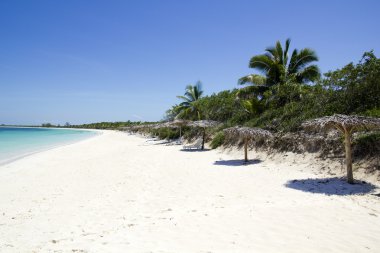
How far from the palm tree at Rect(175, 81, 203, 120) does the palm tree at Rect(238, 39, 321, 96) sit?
6.74 meters

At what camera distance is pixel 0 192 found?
7.14 metres

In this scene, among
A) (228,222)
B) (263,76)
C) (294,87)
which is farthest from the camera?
(263,76)

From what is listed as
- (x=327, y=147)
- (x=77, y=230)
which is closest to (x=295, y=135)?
(x=327, y=147)

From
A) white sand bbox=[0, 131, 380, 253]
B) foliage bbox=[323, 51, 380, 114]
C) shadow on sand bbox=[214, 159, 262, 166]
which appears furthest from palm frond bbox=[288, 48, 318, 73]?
white sand bbox=[0, 131, 380, 253]

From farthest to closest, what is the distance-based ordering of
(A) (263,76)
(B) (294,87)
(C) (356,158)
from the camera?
(A) (263,76), (B) (294,87), (C) (356,158)

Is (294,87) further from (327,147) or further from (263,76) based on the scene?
(327,147)

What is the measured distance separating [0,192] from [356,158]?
988cm

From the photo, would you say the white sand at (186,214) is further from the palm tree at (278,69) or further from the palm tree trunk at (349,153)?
the palm tree at (278,69)

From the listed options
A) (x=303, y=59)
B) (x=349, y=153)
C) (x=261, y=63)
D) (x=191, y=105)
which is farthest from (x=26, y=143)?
(x=349, y=153)

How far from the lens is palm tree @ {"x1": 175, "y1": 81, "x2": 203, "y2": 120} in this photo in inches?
925

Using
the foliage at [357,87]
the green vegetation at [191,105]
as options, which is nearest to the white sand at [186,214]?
the foliage at [357,87]

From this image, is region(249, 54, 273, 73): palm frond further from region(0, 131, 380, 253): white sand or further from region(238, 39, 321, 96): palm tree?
region(0, 131, 380, 253): white sand

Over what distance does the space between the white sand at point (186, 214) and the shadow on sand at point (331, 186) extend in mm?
46

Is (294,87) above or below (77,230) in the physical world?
above
